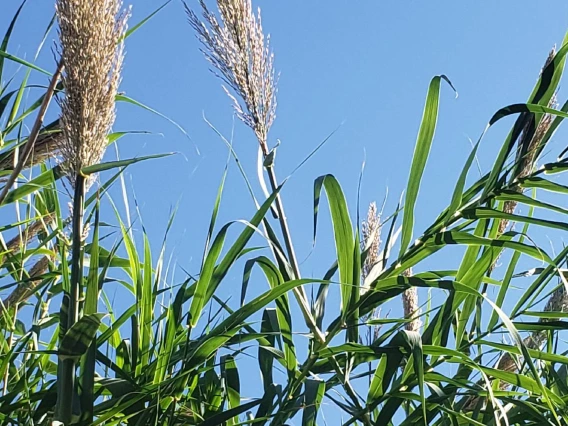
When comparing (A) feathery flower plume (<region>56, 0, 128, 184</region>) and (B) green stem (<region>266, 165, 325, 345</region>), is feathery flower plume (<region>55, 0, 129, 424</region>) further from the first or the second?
(B) green stem (<region>266, 165, 325, 345</region>)

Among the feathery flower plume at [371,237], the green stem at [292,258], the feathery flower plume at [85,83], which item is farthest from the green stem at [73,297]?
the feathery flower plume at [371,237]

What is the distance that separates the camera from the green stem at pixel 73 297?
36.4 inches

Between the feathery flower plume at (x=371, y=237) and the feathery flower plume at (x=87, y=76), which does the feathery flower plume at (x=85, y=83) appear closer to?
the feathery flower plume at (x=87, y=76)

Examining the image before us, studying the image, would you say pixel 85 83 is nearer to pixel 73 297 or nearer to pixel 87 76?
pixel 87 76

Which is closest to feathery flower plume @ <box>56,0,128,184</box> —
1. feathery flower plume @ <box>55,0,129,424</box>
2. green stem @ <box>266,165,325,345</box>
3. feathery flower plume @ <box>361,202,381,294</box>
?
feathery flower plume @ <box>55,0,129,424</box>

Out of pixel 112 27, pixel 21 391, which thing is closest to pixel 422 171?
pixel 112 27

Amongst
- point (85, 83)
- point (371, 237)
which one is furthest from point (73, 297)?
point (371, 237)

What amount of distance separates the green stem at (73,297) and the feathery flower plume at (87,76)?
3 centimetres

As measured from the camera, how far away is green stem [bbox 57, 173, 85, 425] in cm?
93

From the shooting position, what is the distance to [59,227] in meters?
1.05

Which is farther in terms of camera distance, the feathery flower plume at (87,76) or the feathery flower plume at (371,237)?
the feathery flower plume at (371,237)

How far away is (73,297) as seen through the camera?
95 centimetres

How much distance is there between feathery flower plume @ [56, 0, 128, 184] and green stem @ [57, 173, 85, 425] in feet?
0.09

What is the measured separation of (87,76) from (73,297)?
24 centimetres
